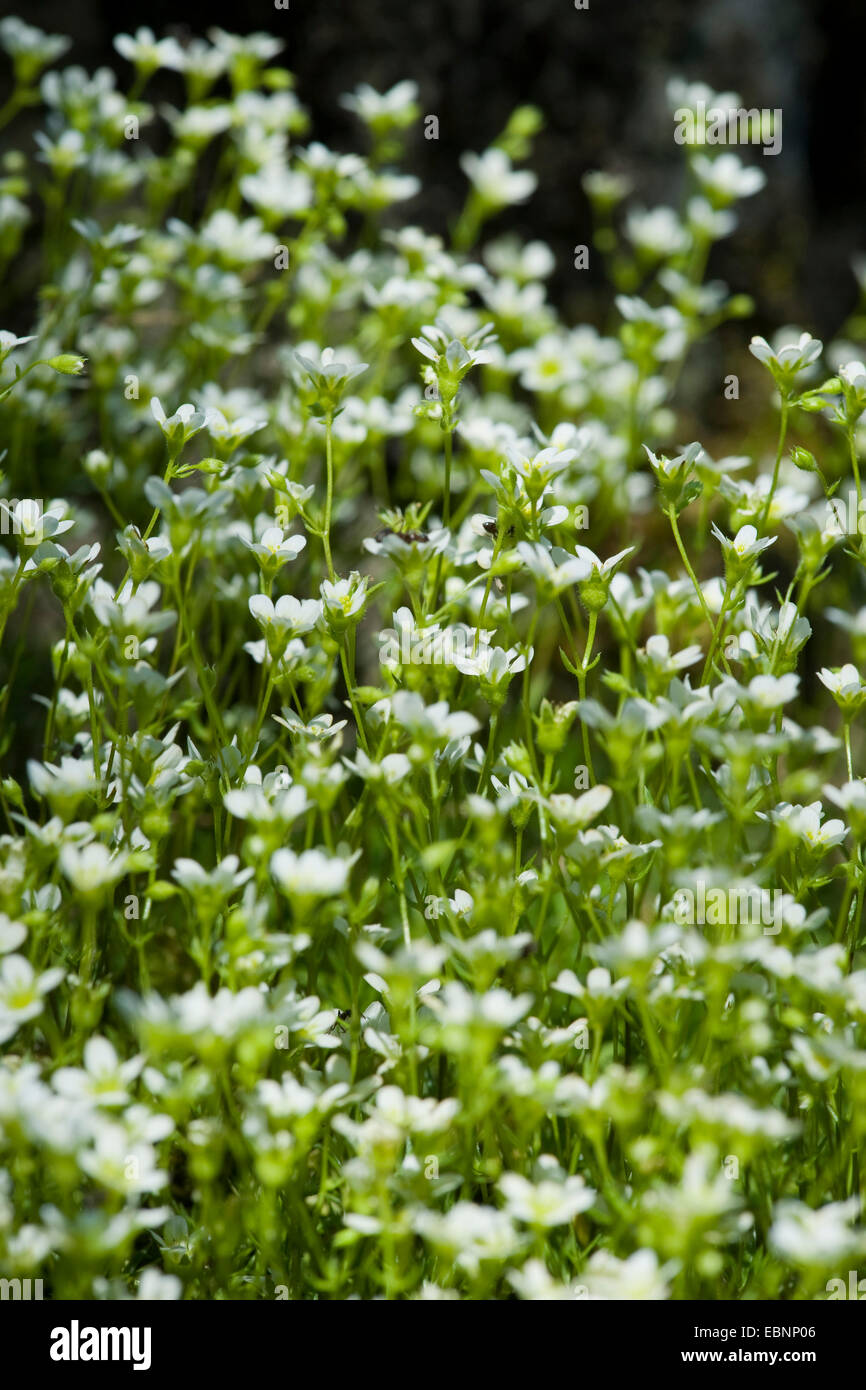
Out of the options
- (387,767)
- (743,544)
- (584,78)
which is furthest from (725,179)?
(387,767)

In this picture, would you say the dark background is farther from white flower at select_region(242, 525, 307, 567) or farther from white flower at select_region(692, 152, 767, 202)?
white flower at select_region(242, 525, 307, 567)

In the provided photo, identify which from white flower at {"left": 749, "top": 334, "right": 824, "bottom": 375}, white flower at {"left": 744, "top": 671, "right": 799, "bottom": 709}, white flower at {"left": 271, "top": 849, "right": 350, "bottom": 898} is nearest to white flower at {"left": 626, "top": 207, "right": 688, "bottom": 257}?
white flower at {"left": 749, "top": 334, "right": 824, "bottom": 375}

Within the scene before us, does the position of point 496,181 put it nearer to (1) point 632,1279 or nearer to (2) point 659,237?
(2) point 659,237

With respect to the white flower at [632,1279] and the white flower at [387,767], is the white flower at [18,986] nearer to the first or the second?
the white flower at [387,767]

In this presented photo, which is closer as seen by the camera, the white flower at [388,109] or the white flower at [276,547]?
the white flower at [276,547]

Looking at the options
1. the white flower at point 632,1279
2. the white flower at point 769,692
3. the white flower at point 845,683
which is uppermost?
the white flower at point 845,683

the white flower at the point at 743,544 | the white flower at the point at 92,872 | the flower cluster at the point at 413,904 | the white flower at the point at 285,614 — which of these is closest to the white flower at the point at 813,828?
the flower cluster at the point at 413,904
